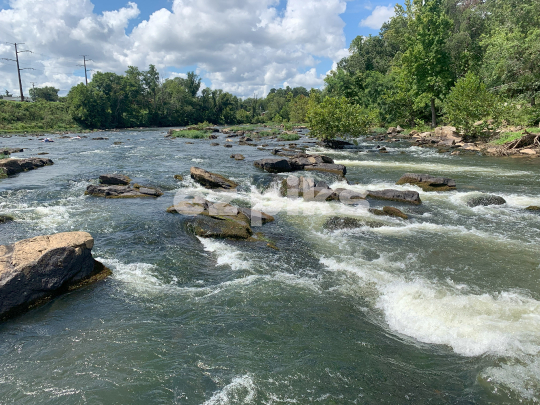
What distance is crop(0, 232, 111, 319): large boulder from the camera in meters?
6.40

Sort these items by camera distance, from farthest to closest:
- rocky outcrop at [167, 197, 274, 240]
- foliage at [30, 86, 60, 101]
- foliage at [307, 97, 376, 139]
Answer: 1. foliage at [30, 86, 60, 101]
2. foliage at [307, 97, 376, 139]
3. rocky outcrop at [167, 197, 274, 240]

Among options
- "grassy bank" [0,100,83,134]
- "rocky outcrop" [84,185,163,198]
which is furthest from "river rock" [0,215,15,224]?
"grassy bank" [0,100,83,134]

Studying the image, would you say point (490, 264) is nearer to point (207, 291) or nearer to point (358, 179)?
point (207, 291)

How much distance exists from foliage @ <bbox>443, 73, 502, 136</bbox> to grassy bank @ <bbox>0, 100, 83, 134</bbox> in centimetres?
6614

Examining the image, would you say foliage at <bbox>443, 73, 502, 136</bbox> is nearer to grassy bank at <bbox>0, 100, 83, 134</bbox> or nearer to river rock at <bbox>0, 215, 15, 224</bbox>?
river rock at <bbox>0, 215, 15, 224</bbox>

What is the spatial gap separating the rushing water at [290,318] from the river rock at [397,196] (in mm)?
2042

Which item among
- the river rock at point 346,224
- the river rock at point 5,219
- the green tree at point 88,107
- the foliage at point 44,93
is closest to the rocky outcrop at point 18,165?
the river rock at point 5,219

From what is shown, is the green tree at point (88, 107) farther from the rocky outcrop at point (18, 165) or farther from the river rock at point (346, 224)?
the river rock at point (346, 224)

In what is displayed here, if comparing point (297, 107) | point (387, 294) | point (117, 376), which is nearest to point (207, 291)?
point (117, 376)

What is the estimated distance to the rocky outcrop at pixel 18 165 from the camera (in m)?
20.2

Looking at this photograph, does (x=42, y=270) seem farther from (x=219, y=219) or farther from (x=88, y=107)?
(x=88, y=107)

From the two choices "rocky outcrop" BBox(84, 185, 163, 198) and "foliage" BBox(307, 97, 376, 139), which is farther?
"foliage" BBox(307, 97, 376, 139)

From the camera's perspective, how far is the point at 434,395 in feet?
15.1

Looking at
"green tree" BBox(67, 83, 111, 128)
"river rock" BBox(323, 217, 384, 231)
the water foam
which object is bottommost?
the water foam
